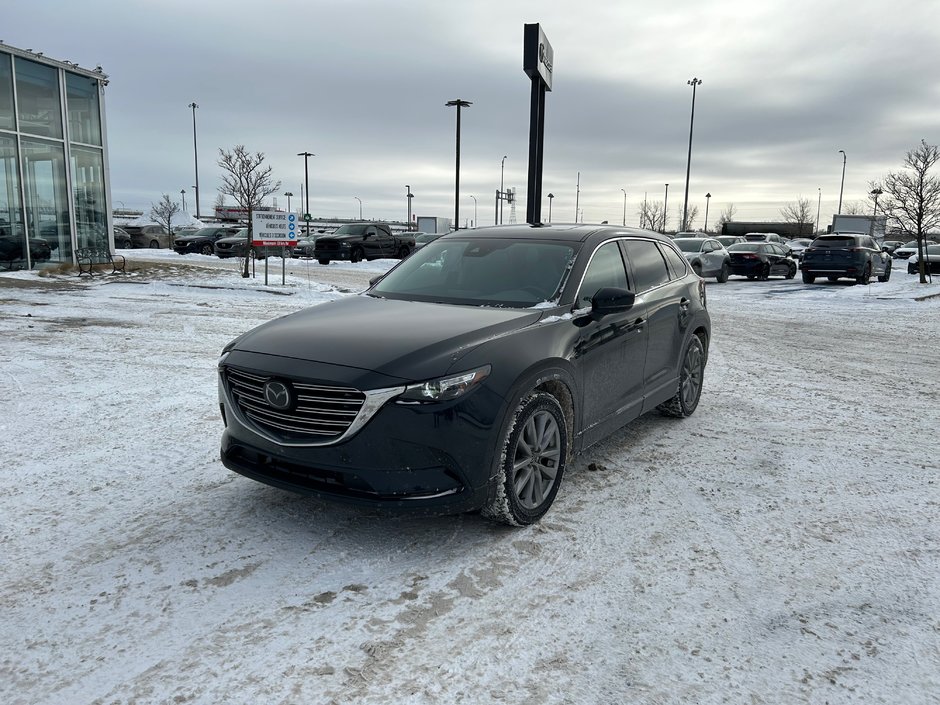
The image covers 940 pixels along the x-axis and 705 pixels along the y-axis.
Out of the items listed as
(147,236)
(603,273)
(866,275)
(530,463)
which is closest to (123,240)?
(147,236)

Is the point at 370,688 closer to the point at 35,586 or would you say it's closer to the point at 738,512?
the point at 35,586

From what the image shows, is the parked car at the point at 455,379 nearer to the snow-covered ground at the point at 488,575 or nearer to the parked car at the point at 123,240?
the snow-covered ground at the point at 488,575

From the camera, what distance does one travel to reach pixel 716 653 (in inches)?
111

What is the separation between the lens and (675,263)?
6246 millimetres

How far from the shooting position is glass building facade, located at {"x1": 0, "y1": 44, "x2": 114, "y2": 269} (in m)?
20.0

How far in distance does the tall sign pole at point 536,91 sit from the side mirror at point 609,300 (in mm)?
9871

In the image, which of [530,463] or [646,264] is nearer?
[530,463]

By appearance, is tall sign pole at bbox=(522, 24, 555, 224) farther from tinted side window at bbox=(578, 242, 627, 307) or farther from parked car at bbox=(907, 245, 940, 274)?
parked car at bbox=(907, 245, 940, 274)

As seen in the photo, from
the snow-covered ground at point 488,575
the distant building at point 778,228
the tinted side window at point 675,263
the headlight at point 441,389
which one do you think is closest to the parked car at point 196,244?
the snow-covered ground at point 488,575

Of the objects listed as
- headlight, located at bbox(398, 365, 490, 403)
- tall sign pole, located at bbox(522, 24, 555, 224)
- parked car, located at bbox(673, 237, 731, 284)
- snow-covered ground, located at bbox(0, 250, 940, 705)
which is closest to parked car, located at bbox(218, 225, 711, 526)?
headlight, located at bbox(398, 365, 490, 403)

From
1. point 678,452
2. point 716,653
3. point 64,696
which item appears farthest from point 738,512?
point 64,696

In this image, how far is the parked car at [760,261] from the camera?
83.0 ft

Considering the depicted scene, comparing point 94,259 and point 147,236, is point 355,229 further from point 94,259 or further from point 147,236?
point 147,236

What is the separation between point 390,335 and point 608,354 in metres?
1.57
